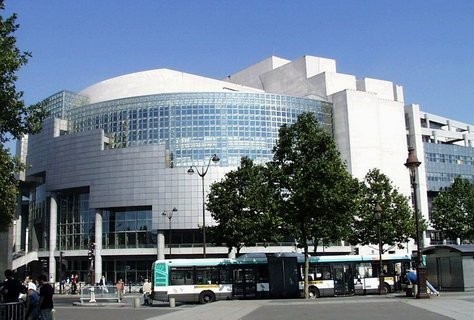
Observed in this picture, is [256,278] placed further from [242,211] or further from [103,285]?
[103,285]

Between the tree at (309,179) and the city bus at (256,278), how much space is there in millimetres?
3782

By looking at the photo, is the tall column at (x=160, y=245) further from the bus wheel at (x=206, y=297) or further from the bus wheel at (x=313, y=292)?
the bus wheel at (x=313, y=292)

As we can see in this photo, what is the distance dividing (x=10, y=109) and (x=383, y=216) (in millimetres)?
40154

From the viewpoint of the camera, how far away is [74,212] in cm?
8638

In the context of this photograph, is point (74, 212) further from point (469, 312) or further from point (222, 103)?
point (469, 312)

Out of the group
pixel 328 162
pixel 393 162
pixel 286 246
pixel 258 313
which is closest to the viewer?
pixel 258 313

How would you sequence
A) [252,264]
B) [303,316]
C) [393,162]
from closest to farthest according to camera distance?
1. [303,316]
2. [252,264]
3. [393,162]

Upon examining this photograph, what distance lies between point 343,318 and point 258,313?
4.64m

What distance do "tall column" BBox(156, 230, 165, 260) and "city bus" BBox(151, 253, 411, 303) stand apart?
143ft

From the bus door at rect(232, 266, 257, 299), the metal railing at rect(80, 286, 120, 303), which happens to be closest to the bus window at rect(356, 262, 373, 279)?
the bus door at rect(232, 266, 257, 299)

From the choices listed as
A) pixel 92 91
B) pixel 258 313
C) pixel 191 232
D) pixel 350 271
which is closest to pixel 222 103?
pixel 191 232

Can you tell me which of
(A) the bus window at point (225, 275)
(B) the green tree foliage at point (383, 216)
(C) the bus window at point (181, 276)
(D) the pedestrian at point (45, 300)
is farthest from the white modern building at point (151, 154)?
(D) the pedestrian at point (45, 300)

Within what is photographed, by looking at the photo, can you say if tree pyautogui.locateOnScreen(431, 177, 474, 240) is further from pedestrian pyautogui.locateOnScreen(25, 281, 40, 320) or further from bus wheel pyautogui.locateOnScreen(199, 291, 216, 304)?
pedestrian pyautogui.locateOnScreen(25, 281, 40, 320)

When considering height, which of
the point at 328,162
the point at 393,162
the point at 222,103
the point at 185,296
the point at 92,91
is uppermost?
the point at 92,91
